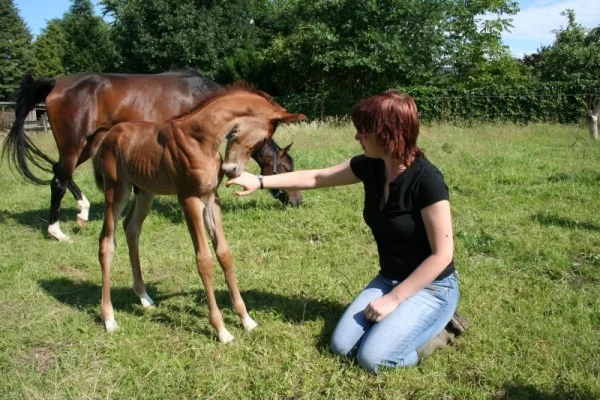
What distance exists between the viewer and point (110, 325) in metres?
3.37

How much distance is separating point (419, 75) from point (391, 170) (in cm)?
1962

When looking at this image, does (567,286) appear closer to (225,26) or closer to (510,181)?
(510,181)

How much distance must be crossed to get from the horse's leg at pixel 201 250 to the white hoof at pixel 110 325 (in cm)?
74

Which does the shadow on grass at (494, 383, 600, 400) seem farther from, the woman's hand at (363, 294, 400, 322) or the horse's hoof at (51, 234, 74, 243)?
the horse's hoof at (51, 234, 74, 243)

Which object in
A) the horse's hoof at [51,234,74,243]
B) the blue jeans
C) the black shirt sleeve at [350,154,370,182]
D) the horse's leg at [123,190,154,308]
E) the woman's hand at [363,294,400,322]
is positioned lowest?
the horse's hoof at [51,234,74,243]

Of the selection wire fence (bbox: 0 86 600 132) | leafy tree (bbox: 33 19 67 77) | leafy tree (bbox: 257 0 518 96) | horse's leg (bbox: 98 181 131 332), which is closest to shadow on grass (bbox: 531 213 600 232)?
horse's leg (bbox: 98 181 131 332)

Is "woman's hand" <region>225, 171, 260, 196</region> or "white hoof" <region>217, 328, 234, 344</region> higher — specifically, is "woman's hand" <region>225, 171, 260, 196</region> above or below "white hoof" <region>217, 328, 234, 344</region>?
above

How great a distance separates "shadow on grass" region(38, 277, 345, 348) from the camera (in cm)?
343

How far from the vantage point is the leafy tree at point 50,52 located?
133 feet

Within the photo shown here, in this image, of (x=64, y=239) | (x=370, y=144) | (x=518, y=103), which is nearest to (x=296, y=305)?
(x=370, y=144)

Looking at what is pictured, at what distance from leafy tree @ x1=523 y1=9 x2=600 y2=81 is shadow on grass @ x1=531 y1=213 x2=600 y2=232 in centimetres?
2017

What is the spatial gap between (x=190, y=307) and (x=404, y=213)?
5.91 ft

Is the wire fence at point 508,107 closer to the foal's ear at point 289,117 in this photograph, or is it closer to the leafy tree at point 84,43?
the foal's ear at point 289,117

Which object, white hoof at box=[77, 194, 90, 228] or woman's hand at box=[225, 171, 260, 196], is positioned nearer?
woman's hand at box=[225, 171, 260, 196]
